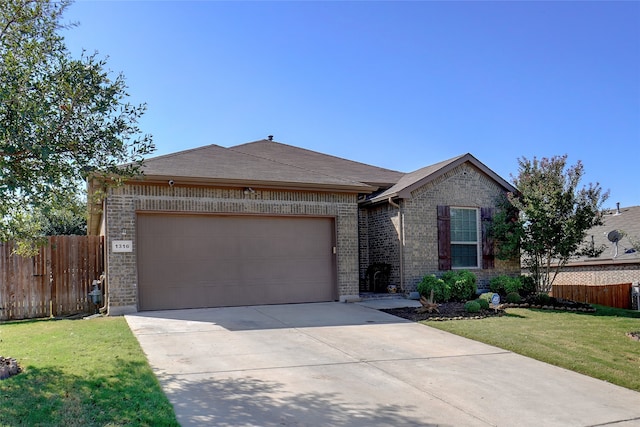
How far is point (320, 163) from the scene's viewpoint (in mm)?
18234

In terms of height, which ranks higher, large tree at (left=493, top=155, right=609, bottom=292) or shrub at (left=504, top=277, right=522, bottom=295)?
large tree at (left=493, top=155, right=609, bottom=292)

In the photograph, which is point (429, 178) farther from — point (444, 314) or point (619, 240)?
point (619, 240)

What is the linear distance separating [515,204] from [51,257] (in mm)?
Answer: 12837

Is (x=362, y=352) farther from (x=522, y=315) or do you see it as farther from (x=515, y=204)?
(x=515, y=204)

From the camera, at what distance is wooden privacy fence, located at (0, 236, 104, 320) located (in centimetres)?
1175

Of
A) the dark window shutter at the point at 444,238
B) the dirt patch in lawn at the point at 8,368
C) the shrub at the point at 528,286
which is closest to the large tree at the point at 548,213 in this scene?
the shrub at the point at 528,286

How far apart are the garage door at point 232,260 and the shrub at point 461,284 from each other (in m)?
3.41

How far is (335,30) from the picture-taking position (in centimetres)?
1392

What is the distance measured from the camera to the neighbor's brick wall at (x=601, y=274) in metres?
20.0

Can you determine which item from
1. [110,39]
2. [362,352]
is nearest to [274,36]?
[110,39]

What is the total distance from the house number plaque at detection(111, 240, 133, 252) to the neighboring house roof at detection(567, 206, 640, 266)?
16.0m

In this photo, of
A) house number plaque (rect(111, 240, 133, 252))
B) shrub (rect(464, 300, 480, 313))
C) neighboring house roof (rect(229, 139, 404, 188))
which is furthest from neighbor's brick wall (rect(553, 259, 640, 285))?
house number plaque (rect(111, 240, 133, 252))

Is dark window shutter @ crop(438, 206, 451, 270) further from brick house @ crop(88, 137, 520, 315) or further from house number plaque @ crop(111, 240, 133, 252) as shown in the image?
house number plaque @ crop(111, 240, 133, 252)

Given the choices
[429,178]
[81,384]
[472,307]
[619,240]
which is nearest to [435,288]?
[472,307]
